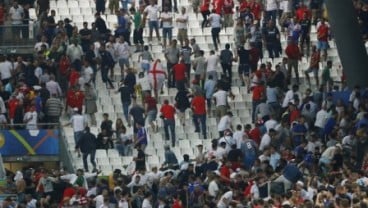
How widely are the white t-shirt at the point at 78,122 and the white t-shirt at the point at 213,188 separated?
8.06 metres

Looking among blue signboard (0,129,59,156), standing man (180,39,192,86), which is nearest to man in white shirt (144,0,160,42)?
standing man (180,39,192,86)

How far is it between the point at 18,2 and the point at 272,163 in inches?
642

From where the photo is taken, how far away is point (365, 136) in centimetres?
6153

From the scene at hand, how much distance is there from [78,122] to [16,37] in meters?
6.51

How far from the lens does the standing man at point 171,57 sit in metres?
70.1

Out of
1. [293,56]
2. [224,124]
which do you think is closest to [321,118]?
[224,124]

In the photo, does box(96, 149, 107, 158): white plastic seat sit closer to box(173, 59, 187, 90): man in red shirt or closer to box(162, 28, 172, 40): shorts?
box(173, 59, 187, 90): man in red shirt

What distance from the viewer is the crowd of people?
5925 centimetres

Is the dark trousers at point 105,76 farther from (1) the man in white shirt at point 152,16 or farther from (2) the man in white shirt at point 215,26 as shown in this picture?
(2) the man in white shirt at point 215,26

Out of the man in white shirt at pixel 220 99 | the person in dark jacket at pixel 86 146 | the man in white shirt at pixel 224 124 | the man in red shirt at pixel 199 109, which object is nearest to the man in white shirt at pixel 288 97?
the man in white shirt at pixel 224 124

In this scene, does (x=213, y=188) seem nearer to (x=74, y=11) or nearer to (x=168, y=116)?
(x=168, y=116)

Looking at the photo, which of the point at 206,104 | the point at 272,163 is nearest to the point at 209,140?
the point at 206,104

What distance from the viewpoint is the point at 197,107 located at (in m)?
67.2

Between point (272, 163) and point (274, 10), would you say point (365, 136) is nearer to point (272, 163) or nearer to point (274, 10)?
point (272, 163)
